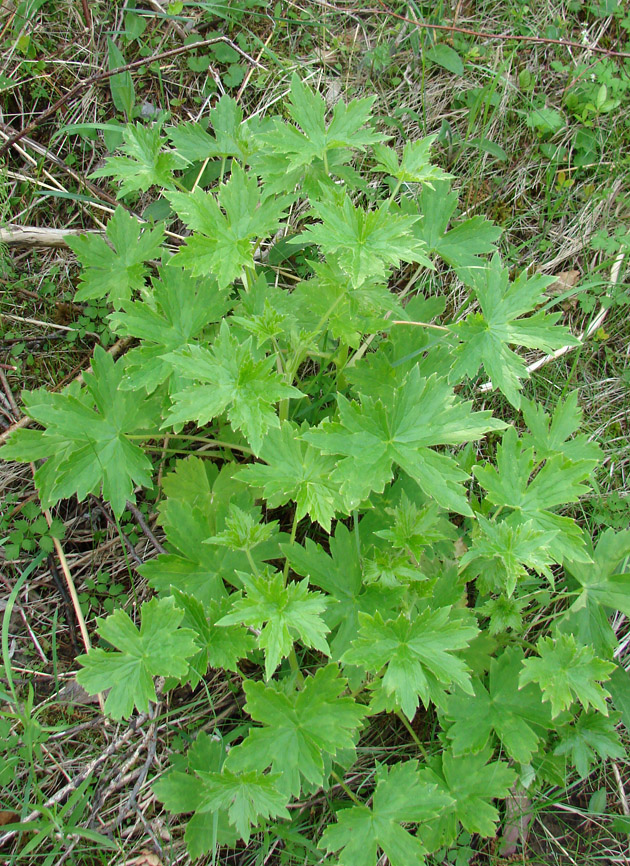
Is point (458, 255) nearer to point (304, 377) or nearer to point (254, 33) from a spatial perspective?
point (304, 377)

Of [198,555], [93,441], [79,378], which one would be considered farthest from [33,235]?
[198,555]

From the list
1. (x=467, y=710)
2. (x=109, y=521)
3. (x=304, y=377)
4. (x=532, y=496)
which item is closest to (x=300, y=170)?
(x=304, y=377)

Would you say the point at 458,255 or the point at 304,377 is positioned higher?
the point at 458,255

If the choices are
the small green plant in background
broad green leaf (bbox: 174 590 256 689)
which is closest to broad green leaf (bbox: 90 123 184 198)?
the small green plant in background

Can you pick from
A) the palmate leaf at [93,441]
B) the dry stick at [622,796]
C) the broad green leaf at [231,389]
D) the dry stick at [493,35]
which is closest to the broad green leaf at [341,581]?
the broad green leaf at [231,389]

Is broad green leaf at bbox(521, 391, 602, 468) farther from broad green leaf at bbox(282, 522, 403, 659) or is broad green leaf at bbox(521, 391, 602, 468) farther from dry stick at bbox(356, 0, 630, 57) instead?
dry stick at bbox(356, 0, 630, 57)

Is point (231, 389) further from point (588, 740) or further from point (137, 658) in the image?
point (588, 740)

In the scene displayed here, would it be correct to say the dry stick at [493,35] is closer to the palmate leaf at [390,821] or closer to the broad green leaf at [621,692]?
the broad green leaf at [621,692]
